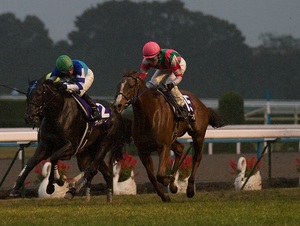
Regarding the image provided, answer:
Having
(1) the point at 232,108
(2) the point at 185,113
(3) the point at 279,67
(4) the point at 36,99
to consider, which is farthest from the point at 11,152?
(3) the point at 279,67

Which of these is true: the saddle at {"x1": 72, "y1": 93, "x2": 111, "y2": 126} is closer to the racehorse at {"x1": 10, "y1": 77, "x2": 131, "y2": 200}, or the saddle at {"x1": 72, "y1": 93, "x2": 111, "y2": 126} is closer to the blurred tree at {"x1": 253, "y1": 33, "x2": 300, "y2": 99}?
the racehorse at {"x1": 10, "y1": 77, "x2": 131, "y2": 200}

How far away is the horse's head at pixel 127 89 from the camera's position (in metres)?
10.2

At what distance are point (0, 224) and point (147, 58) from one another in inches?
116

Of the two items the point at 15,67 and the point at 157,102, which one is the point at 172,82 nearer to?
the point at 157,102

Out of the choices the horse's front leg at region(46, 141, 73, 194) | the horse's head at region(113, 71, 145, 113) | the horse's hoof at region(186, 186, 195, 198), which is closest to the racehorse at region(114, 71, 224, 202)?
the horse's head at region(113, 71, 145, 113)

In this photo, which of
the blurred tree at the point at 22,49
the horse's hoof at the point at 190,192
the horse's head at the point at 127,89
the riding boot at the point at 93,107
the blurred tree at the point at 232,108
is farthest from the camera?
the blurred tree at the point at 22,49

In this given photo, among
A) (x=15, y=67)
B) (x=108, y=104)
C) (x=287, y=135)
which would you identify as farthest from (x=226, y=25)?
(x=108, y=104)

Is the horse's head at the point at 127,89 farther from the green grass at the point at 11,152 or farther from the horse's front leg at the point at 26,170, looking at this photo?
the green grass at the point at 11,152

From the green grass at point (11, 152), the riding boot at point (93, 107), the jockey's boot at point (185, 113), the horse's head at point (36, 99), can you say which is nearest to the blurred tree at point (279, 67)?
the green grass at point (11, 152)

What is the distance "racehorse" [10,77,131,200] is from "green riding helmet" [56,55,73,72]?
0.62 ft

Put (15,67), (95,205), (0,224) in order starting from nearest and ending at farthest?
(0,224)
(95,205)
(15,67)

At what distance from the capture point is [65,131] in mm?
10727

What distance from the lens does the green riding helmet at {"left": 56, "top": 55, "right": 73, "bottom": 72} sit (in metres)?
10.8

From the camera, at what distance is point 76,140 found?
35.7 ft
